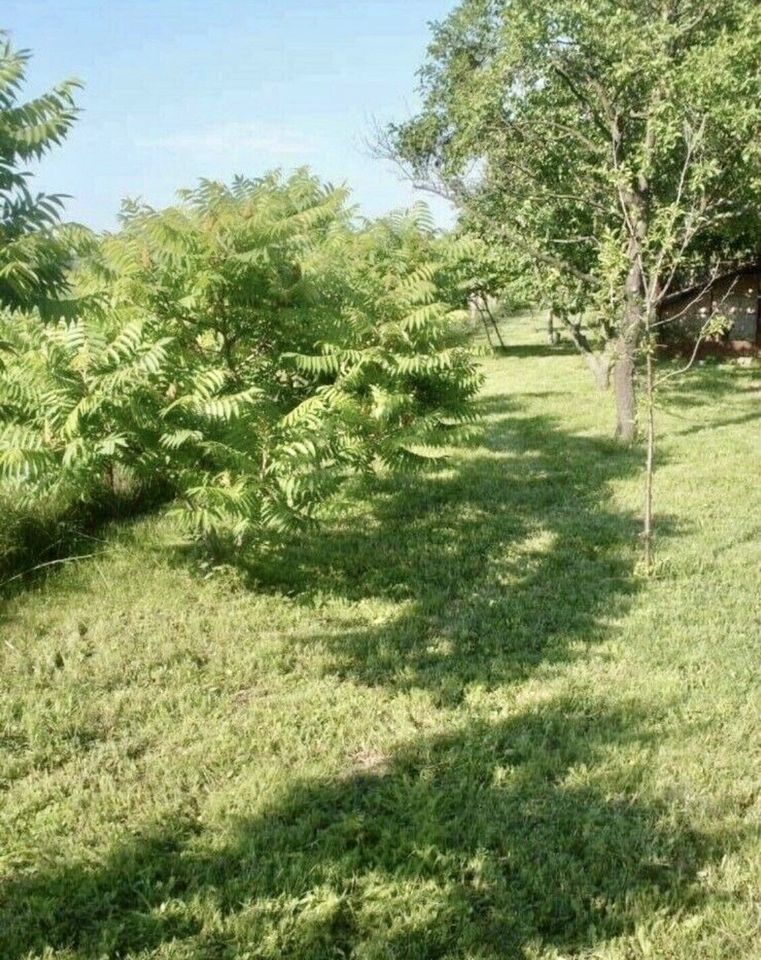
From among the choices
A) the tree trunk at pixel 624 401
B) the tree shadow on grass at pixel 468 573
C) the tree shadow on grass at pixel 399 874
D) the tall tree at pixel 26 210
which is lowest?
the tree shadow on grass at pixel 399 874

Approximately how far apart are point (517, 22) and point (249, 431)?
1114 cm

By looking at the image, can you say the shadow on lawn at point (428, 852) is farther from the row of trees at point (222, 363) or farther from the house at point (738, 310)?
the house at point (738, 310)

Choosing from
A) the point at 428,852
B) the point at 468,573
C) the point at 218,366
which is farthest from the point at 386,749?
the point at 218,366

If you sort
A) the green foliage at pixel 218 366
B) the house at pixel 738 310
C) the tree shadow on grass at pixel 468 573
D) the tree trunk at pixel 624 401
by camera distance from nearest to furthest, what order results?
1. the green foliage at pixel 218 366
2. the tree shadow on grass at pixel 468 573
3. the tree trunk at pixel 624 401
4. the house at pixel 738 310

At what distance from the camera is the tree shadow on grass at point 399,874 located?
3.80m

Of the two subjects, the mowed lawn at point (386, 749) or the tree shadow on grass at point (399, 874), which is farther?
the mowed lawn at point (386, 749)

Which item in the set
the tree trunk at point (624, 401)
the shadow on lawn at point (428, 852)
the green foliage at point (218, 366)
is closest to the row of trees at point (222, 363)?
the green foliage at point (218, 366)

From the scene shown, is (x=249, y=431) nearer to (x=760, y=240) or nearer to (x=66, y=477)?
(x=66, y=477)

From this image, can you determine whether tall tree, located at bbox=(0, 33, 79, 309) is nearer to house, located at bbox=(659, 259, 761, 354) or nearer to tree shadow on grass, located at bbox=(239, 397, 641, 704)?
tree shadow on grass, located at bbox=(239, 397, 641, 704)

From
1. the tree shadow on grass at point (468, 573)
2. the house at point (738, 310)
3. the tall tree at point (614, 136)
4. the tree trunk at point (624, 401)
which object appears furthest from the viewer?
the house at point (738, 310)

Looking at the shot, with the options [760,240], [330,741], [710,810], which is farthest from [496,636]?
[760,240]

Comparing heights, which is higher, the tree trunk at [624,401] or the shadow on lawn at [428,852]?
the tree trunk at [624,401]

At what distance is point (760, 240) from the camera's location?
2442 centimetres

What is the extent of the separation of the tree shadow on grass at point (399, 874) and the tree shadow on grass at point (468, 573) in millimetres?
1405
